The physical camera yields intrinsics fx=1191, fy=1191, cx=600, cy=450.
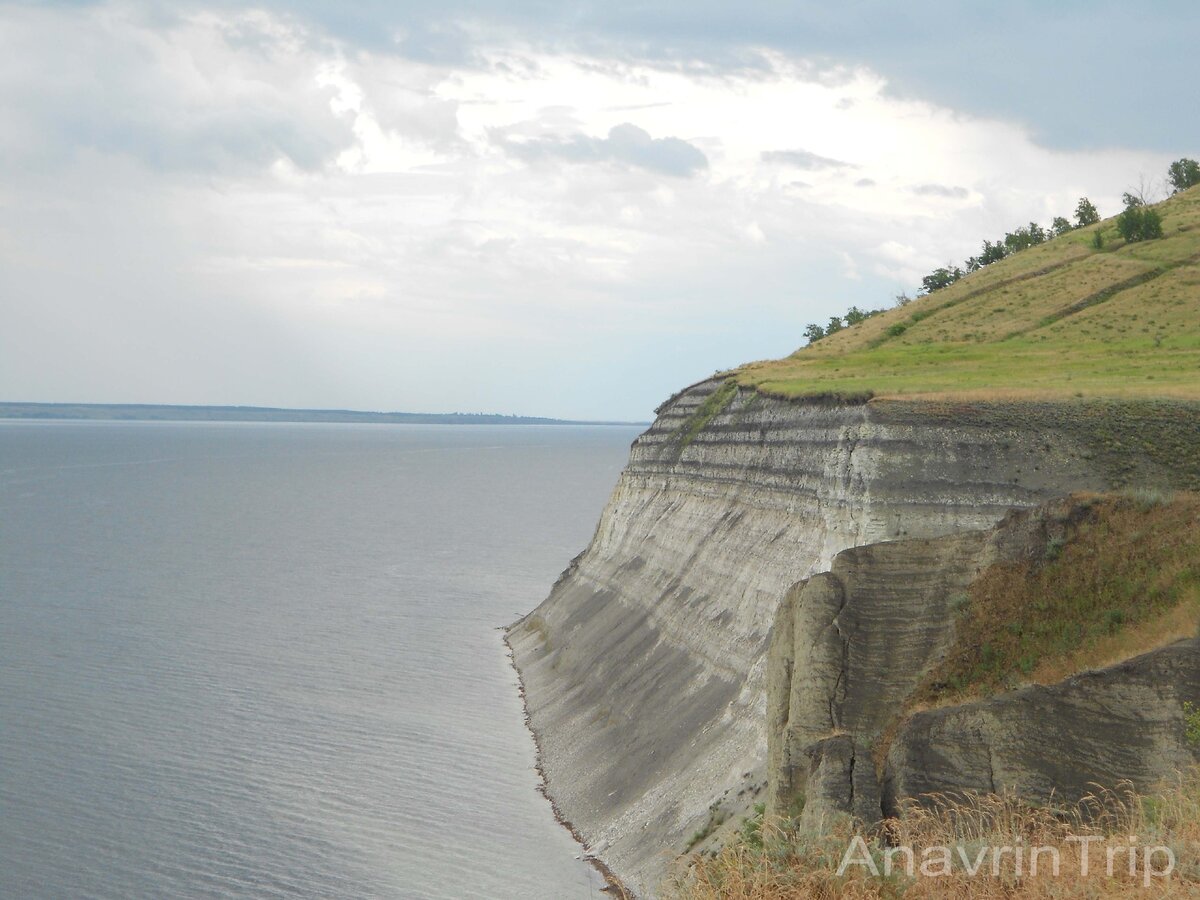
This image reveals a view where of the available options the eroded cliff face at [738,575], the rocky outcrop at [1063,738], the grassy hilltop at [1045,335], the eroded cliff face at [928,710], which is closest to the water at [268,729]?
the eroded cliff face at [738,575]

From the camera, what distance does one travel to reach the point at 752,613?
39.6 meters

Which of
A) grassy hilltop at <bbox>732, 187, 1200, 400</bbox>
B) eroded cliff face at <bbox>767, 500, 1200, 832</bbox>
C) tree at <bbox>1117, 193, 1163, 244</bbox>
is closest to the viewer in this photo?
eroded cliff face at <bbox>767, 500, 1200, 832</bbox>

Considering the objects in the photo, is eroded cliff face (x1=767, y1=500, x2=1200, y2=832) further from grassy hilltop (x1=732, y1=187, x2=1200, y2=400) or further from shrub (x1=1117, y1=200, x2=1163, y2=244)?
shrub (x1=1117, y1=200, x2=1163, y2=244)

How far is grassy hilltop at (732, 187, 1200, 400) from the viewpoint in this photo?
138 feet

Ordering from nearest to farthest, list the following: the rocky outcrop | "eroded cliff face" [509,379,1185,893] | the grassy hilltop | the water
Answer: the rocky outcrop → "eroded cliff face" [509,379,1185,893] → the water → the grassy hilltop

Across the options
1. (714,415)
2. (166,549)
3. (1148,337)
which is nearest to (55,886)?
(714,415)

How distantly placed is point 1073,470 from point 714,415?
23.6m

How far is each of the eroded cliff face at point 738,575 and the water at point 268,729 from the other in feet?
7.90

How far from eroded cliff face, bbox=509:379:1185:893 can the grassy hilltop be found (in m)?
2.65

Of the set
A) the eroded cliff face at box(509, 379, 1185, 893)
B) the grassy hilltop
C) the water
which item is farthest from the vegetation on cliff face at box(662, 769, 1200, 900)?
the grassy hilltop

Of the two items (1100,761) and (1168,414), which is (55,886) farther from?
(1168,414)

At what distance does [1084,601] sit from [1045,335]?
34166 millimetres

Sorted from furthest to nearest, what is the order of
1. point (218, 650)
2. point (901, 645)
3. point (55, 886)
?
point (218, 650), point (55, 886), point (901, 645)

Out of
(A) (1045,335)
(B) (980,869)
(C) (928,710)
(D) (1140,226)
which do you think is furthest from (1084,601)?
(D) (1140,226)
